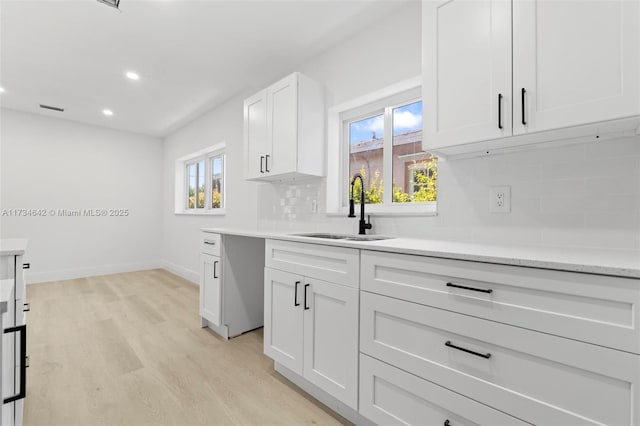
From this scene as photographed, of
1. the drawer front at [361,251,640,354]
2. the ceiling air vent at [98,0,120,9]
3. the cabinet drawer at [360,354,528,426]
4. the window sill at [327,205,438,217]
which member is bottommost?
the cabinet drawer at [360,354,528,426]

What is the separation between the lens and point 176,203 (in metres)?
5.05

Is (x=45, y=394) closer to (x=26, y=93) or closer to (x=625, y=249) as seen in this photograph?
(x=625, y=249)

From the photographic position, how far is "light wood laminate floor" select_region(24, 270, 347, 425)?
1580 mm

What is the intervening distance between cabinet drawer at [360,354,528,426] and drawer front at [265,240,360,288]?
1.31ft

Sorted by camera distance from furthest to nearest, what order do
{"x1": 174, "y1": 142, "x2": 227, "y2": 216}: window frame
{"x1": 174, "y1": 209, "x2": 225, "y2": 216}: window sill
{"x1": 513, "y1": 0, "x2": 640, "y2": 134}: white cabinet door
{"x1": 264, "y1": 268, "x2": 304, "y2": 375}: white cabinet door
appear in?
{"x1": 174, "y1": 142, "x2": 227, "y2": 216}: window frame → {"x1": 174, "y1": 209, "x2": 225, "y2": 216}: window sill → {"x1": 264, "y1": 268, "x2": 304, "y2": 375}: white cabinet door → {"x1": 513, "y1": 0, "x2": 640, "y2": 134}: white cabinet door

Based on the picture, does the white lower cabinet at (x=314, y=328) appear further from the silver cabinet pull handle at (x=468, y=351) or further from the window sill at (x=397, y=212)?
the window sill at (x=397, y=212)

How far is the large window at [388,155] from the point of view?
202cm

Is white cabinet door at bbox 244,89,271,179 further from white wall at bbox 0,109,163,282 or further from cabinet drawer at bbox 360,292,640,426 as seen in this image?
white wall at bbox 0,109,163,282

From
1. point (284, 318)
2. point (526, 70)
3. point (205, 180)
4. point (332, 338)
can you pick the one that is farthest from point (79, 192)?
point (526, 70)

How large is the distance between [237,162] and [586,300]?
331 cm

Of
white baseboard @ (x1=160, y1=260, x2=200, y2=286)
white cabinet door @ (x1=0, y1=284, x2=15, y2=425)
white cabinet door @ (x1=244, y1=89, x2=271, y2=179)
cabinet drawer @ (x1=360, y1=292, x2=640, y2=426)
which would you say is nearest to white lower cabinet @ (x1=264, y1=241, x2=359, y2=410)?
cabinet drawer @ (x1=360, y1=292, x2=640, y2=426)

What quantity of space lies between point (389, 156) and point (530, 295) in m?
1.42

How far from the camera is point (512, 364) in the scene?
1.01 metres

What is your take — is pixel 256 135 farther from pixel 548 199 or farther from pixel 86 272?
pixel 86 272
